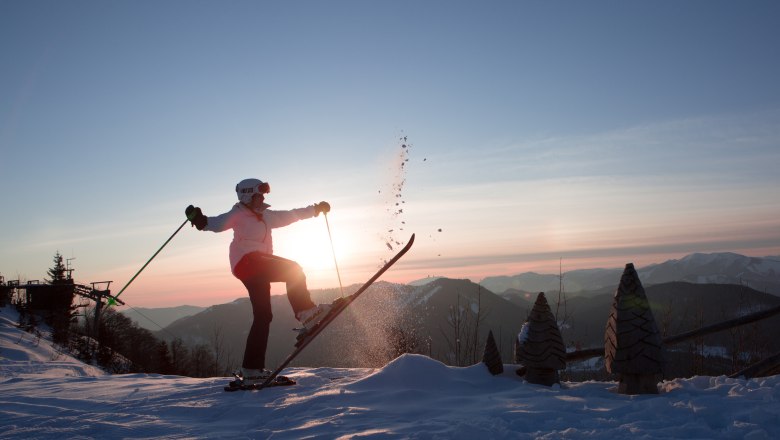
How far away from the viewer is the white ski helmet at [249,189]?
6641mm

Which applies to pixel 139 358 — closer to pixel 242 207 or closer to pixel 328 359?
pixel 242 207

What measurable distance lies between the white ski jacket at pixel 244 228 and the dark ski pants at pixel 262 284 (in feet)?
0.39

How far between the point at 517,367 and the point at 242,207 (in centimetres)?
416

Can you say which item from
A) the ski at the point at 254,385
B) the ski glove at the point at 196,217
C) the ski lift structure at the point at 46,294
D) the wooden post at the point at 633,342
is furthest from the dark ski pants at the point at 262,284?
the ski lift structure at the point at 46,294

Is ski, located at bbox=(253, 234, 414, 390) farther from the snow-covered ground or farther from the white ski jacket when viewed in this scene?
the white ski jacket

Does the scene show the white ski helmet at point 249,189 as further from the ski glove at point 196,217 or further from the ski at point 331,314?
the ski at point 331,314

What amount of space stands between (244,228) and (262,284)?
79 centimetres

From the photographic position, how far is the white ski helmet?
6.64 meters

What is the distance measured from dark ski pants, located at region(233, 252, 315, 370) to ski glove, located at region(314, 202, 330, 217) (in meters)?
0.86

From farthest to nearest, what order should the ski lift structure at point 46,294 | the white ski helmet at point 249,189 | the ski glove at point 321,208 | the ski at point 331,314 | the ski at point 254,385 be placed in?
the ski lift structure at point 46,294 → the ski glove at point 321,208 → the white ski helmet at point 249,189 → the ski at point 331,314 → the ski at point 254,385

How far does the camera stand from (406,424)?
3707mm

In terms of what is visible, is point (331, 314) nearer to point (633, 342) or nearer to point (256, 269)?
point (256, 269)

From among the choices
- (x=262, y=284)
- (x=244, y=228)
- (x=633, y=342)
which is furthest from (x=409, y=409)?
(x=244, y=228)

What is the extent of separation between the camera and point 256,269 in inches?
253
